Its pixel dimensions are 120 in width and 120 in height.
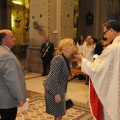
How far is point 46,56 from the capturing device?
9680 millimetres

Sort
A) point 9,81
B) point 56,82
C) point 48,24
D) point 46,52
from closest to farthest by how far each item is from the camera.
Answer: point 9,81 → point 56,82 → point 46,52 → point 48,24

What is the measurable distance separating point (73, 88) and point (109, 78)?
470 centimetres

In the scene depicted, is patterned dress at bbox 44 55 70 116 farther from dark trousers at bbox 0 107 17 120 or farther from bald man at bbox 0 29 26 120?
dark trousers at bbox 0 107 17 120

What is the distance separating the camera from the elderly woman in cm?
324

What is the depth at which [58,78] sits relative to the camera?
3.27 m

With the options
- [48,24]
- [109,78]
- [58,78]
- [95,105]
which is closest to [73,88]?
[48,24]

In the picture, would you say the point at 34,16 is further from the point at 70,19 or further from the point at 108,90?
the point at 108,90

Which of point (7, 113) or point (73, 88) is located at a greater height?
point (7, 113)

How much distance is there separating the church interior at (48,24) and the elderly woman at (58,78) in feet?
4.84

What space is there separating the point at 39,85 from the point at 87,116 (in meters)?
3.10

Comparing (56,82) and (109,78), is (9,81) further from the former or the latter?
(109,78)

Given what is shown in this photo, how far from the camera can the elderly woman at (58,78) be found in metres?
3.24

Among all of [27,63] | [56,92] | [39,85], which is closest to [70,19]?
[27,63]

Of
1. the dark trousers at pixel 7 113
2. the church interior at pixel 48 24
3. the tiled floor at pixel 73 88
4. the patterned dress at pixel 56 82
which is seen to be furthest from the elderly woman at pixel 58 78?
the tiled floor at pixel 73 88
